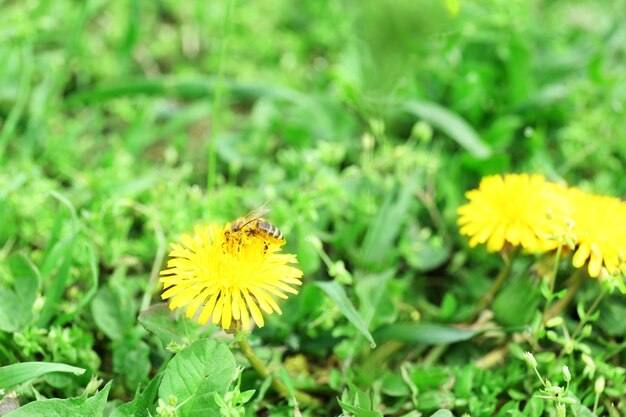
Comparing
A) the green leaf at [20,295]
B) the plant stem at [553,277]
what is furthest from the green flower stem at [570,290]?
the green leaf at [20,295]

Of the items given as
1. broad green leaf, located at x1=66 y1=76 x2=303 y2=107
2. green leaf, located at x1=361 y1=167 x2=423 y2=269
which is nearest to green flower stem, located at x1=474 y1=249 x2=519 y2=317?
green leaf, located at x1=361 y1=167 x2=423 y2=269

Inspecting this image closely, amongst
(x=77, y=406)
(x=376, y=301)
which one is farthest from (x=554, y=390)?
(x=77, y=406)

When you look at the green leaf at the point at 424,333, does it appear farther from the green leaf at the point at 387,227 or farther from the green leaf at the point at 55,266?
the green leaf at the point at 55,266

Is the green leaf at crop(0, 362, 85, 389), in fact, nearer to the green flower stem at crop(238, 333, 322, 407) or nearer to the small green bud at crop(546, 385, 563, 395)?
the green flower stem at crop(238, 333, 322, 407)

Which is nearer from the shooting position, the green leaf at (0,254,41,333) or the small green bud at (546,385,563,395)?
the small green bud at (546,385,563,395)

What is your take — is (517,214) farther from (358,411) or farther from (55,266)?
(55,266)

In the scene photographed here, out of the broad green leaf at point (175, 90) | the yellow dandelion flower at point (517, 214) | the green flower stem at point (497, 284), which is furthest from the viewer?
the broad green leaf at point (175, 90)

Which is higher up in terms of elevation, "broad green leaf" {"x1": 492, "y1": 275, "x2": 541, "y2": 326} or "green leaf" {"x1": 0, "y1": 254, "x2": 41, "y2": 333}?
"green leaf" {"x1": 0, "y1": 254, "x2": 41, "y2": 333}

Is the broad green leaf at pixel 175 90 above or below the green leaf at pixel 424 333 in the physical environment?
above

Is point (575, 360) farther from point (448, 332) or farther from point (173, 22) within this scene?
point (173, 22)
